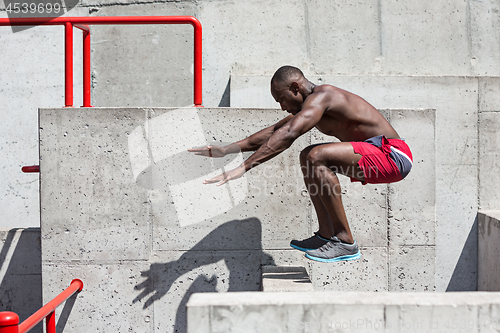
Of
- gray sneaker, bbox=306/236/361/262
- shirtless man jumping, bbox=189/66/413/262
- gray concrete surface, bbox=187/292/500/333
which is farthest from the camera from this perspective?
gray sneaker, bbox=306/236/361/262

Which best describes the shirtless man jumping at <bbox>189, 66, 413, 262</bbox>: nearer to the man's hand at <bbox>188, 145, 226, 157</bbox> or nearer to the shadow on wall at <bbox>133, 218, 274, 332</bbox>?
the man's hand at <bbox>188, 145, 226, 157</bbox>

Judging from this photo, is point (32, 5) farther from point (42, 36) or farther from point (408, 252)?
point (408, 252)

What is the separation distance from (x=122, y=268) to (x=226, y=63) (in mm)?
2932

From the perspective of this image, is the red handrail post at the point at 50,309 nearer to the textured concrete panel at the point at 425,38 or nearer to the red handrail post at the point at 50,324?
the red handrail post at the point at 50,324

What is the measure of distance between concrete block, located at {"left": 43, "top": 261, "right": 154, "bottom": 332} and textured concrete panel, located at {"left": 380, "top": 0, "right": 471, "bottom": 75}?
13.5 ft

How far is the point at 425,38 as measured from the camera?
549 centimetres

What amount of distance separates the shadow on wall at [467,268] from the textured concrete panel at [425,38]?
6.75ft

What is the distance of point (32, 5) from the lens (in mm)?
5789

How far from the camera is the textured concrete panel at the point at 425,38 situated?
548 centimetres

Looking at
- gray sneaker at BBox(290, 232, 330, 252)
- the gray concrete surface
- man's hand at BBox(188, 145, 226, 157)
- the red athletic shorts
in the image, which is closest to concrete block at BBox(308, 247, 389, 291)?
gray sneaker at BBox(290, 232, 330, 252)

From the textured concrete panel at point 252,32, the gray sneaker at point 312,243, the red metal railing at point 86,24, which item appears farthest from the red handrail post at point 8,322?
the textured concrete panel at point 252,32

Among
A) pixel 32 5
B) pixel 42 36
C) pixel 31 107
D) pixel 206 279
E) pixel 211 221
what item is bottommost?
pixel 206 279

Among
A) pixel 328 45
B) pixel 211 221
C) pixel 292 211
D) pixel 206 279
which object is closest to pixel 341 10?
pixel 328 45

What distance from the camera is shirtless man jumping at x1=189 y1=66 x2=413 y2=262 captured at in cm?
281
